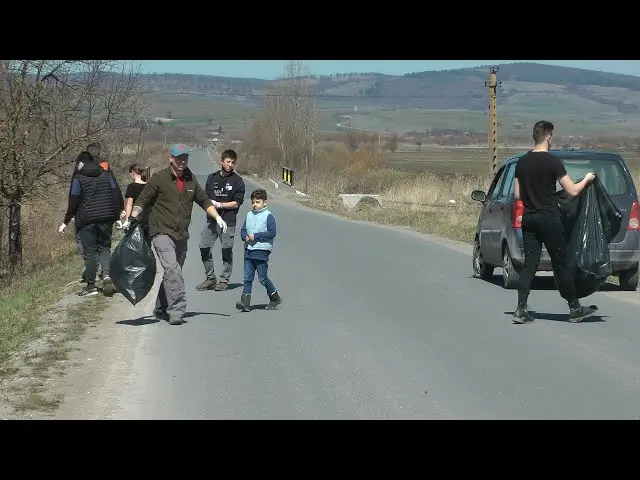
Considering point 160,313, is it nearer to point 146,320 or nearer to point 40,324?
point 146,320

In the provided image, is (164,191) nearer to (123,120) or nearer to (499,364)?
(499,364)

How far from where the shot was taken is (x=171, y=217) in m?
12.9

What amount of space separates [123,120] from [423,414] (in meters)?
26.2

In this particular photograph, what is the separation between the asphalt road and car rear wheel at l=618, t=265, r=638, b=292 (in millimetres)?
1157

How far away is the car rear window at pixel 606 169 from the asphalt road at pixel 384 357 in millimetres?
Answer: 1645

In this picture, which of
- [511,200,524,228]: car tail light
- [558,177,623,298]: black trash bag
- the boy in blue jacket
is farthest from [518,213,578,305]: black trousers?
the boy in blue jacket

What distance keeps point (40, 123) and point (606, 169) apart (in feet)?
45.7

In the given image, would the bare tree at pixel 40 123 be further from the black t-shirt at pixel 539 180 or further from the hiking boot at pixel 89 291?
the black t-shirt at pixel 539 180

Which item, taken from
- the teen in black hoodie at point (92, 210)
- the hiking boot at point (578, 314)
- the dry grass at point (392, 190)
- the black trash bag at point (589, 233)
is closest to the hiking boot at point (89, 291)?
the teen in black hoodie at point (92, 210)

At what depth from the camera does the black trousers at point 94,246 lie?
15.8 m

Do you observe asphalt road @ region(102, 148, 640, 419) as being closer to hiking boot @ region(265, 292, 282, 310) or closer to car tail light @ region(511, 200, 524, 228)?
hiking boot @ region(265, 292, 282, 310)

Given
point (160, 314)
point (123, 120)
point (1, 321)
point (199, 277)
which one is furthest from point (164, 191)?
point (123, 120)
